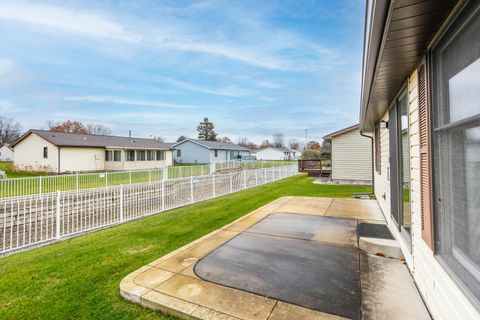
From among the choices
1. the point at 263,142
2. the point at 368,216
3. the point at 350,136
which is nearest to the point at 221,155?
the point at 350,136

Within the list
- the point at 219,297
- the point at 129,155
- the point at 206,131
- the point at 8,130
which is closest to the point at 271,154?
the point at 206,131

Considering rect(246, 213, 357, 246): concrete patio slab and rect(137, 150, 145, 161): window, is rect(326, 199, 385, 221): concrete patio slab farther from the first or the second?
rect(137, 150, 145, 161): window

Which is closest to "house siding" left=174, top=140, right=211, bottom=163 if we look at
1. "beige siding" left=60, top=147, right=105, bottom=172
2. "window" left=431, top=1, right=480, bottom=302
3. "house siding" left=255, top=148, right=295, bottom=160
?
"beige siding" left=60, top=147, right=105, bottom=172

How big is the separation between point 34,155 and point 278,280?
89.1 feet

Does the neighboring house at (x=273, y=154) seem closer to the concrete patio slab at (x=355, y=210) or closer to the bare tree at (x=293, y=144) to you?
the bare tree at (x=293, y=144)

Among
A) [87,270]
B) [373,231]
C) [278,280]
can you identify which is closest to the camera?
[278,280]

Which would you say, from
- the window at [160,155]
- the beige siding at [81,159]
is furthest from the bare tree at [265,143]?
the beige siding at [81,159]

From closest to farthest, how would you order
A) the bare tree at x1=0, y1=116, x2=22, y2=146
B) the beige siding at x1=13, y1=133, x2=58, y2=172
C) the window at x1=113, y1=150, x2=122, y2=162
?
the beige siding at x1=13, y1=133, x2=58, y2=172
the window at x1=113, y1=150, x2=122, y2=162
the bare tree at x1=0, y1=116, x2=22, y2=146

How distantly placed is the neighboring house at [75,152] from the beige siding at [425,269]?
24.8 m

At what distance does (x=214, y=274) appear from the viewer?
9.85 feet

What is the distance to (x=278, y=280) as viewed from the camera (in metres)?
2.85

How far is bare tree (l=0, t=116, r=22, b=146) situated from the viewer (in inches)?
2312

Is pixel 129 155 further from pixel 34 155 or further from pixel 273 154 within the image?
pixel 273 154

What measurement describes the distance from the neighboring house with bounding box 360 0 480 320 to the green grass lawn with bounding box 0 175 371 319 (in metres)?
2.45
